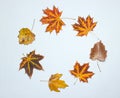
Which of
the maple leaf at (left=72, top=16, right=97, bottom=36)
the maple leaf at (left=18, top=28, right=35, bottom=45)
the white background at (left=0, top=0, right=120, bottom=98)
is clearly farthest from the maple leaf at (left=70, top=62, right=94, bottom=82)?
the maple leaf at (left=18, top=28, right=35, bottom=45)

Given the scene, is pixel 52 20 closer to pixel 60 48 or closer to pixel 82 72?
pixel 60 48

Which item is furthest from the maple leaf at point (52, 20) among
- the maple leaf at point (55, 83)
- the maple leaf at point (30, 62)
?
the maple leaf at point (55, 83)

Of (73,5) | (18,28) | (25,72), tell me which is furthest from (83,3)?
(25,72)

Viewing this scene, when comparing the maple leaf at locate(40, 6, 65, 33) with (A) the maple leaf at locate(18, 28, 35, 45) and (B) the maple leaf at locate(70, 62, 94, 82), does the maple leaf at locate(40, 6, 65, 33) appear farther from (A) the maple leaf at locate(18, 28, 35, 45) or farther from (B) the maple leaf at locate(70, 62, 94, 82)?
(B) the maple leaf at locate(70, 62, 94, 82)

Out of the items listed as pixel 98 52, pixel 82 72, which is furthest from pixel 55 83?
pixel 98 52

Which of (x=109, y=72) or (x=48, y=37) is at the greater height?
(x=48, y=37)

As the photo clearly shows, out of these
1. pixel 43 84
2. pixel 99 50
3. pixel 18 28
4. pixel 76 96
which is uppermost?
pixel 18 28

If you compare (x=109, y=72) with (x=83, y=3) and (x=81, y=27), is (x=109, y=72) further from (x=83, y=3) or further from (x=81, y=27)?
(x=83, y=3)
